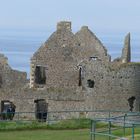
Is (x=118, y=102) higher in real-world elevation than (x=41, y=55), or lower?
→ lower

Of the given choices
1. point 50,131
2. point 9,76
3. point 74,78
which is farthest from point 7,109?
point 50,131

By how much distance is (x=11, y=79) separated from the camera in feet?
205

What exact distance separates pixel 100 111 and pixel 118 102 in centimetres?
255

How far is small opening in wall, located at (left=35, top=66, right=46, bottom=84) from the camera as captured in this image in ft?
199

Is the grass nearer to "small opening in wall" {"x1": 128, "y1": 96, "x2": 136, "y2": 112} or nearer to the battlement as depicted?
"small opening in wall" {"x1": 128, "y1": 96, "x2": 136, "y2": 112}

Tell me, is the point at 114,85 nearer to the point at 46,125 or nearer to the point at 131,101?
the point at 131,101

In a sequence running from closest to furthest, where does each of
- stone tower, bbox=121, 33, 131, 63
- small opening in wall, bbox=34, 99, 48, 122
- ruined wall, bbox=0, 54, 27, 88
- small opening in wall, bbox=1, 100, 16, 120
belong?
small opening in wall, bbox=1, 100, 16, 120 → small opening in wall, bbox=34, 99, 48, 122 → stone tower, bbox=121, 33, 131, 63 → ruined wall, bbox=0, 54, 27, 88

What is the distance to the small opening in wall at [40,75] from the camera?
60766 millimetres

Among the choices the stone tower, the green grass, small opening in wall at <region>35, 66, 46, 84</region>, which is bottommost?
the green grass

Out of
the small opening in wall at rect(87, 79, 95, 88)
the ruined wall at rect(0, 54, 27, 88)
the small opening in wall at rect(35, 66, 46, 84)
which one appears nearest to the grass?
the small opening in wall at rect(87, 79, 95, 88)

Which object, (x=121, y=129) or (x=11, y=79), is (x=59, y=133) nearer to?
(x=121, y=129)

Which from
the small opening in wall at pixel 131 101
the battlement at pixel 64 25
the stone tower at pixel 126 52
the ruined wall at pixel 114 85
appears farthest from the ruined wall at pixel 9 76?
the small opening in wall at pixel 131 101

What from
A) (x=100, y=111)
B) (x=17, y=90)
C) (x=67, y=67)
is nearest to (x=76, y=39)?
(x=67, y=67)

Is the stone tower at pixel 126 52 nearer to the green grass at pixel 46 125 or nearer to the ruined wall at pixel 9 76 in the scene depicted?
the ruined wall at pixel 9 76
